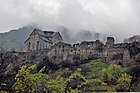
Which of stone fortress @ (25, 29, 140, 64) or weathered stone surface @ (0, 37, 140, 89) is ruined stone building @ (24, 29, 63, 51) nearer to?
weathered stone surface @ (0, 37, 140, 89)

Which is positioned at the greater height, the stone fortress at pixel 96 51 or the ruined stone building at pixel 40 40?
the ruined stone building at pixel 40 40

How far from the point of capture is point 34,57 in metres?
113

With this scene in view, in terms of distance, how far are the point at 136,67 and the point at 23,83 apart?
231 feet

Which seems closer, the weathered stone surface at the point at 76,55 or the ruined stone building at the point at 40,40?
the weathered stone surface at the point at 76,55

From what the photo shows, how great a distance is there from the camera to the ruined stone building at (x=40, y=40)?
132 meters

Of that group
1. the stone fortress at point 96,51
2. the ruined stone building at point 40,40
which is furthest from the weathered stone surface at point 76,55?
the ruined stone building at point 40,40

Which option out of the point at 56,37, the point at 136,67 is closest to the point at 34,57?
the point at 56,37

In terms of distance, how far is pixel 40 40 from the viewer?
435 feet

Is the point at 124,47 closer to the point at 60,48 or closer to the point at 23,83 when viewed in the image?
the point at 60,48

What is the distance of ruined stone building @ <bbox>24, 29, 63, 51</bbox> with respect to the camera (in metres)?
132

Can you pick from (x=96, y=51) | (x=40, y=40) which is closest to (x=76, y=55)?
(x=96, y=51)

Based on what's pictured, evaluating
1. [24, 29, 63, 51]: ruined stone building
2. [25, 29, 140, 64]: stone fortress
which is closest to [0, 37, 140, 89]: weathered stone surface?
[25, 29, 140, 64]: stone fortress

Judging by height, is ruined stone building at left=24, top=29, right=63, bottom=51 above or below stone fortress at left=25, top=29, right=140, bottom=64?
above

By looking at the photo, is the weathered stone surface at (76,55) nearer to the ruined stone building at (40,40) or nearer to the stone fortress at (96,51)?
the stone fortress at (96,51)
